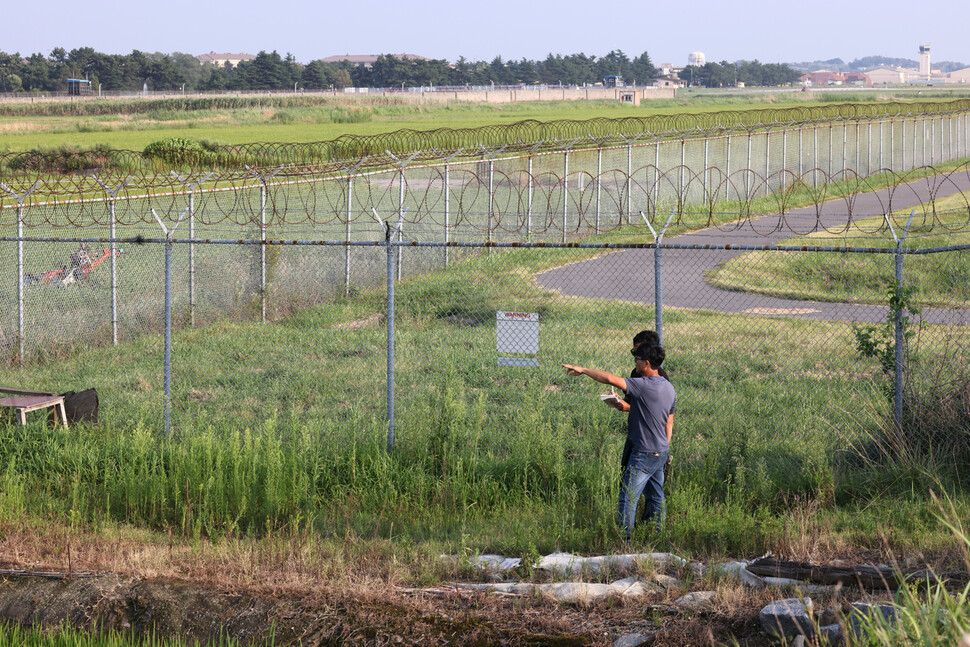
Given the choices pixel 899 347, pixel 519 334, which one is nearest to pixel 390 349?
pixel 519 334

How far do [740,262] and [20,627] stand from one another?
15255 mm

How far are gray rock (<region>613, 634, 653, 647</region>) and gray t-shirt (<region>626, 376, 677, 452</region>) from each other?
154 cm

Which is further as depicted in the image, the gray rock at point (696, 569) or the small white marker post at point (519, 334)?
the small white marker post at point (519, 334)

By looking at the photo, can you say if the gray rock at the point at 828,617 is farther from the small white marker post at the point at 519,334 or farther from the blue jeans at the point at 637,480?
the small white marker post at the point at 519,334

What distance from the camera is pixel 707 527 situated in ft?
21.7

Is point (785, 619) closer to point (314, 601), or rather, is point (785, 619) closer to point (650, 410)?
point (650, 410)

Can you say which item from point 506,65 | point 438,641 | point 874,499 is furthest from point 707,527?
point 506,65

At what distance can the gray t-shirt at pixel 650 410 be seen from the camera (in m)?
6.42

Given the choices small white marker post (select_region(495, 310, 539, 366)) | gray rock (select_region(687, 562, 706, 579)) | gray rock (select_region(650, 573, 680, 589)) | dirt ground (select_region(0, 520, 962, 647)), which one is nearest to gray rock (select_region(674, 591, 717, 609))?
dirt ground (select_region(0, 520, 962, 647))

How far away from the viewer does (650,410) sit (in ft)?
21.0

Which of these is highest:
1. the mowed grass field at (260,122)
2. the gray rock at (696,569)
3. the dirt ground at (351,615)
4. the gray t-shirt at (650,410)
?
the mowed grass field at (260,122)

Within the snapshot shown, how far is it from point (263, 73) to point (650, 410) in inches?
4597

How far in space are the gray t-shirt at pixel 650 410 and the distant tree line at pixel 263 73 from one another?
354 feet

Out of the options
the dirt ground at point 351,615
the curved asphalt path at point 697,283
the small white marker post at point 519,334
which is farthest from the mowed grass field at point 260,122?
the dirt ground at point 351,615
